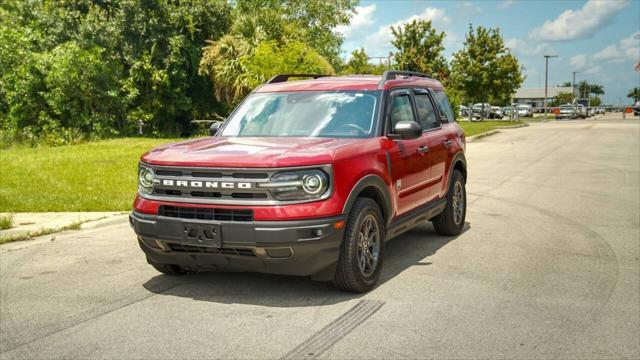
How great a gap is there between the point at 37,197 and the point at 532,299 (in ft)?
27.5

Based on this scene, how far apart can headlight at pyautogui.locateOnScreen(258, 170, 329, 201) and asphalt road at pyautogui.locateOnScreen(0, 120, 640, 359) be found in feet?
2.97

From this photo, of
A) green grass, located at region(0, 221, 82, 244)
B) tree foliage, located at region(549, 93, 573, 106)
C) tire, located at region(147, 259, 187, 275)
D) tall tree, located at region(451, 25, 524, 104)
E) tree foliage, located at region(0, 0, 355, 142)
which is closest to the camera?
tire, located at region(147, 259, 187, 275)

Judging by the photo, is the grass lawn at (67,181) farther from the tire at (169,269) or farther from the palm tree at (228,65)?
the palm tree at (228,65)

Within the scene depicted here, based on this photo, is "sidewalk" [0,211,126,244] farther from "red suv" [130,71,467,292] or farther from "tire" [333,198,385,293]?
"tire" [333,198,385,293]

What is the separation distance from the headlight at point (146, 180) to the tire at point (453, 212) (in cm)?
380

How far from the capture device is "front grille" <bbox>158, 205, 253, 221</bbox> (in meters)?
5.23

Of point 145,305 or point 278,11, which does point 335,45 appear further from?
point 145,305

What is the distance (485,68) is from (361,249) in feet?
172

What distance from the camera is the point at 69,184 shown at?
12.7m

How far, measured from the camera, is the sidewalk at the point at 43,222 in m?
8.36

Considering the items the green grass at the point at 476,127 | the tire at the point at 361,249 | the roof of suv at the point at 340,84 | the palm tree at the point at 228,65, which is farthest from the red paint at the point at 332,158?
the green grass at the point at 476,127

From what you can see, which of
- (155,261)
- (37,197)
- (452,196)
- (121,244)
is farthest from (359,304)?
(37,197)

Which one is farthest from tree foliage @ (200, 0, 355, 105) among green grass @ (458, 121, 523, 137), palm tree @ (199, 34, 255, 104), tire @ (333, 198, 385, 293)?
tire @ (333, 198, 385, 293)

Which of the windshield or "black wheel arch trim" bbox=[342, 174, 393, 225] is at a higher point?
the windshield
